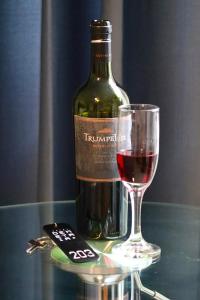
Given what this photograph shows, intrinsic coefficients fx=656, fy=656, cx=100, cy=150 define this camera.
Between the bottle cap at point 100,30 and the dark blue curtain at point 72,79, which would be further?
the dark blue curtain at point 72,79

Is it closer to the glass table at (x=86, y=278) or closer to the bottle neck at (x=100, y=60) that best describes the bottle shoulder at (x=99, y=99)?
the bottle neck at (x=100, y=60)

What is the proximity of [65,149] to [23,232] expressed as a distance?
14.8 inches

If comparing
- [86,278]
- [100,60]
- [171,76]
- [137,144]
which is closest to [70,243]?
[86,278]

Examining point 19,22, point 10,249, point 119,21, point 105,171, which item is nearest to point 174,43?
point 119,21

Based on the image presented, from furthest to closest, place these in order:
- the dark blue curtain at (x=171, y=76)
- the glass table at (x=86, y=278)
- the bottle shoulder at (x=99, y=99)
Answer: the dark blue curtain at (x=171, y=76) → the bottle shoulder at (x=99, y=99) → the glass table at (x=86, y=278)

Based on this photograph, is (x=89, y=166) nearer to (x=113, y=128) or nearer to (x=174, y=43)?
(x=113, y=128)

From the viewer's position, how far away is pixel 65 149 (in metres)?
1.53

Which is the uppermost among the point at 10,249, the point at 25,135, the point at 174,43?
the point at 174,43

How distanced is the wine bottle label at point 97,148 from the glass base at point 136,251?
11 centimetres

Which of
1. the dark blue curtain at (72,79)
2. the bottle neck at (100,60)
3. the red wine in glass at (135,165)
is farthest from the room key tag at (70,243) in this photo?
the dark blue curtain at (72,79)

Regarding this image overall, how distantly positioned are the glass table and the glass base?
17 mm

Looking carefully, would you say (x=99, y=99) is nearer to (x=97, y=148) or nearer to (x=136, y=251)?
(x=97, y=148)

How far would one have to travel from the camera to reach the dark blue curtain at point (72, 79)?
4.67 ft

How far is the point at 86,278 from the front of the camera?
98 cm
